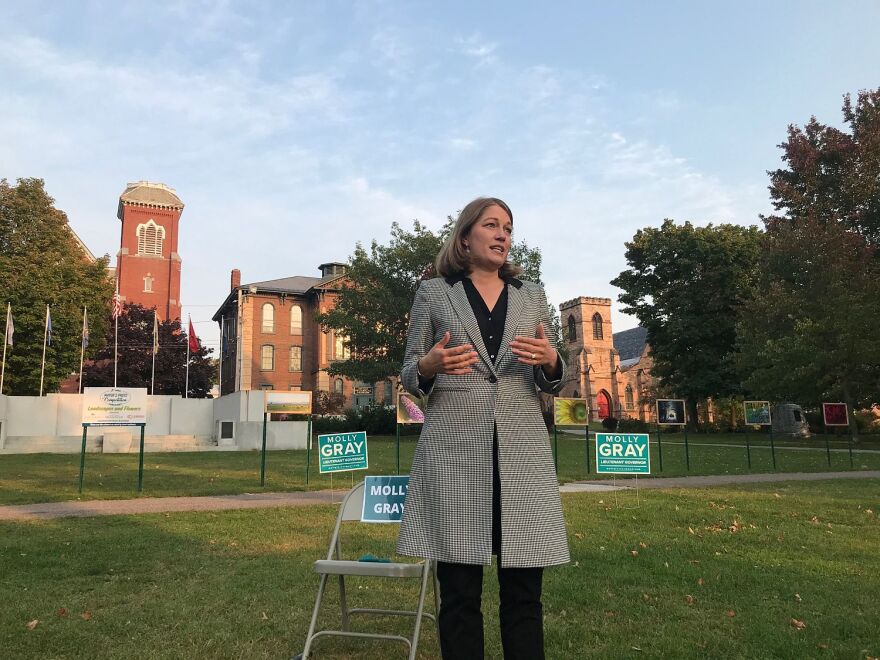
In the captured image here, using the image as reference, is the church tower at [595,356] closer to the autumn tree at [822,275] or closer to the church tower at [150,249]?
the autumn tree at [822,275]

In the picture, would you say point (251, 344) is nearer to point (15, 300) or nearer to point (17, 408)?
point (15, 300)

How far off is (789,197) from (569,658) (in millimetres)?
33903

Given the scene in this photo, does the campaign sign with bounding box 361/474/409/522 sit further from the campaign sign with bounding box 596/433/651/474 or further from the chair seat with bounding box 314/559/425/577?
the campaign sign with bounding box 596/433/651/474

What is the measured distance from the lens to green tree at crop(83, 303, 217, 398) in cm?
4719

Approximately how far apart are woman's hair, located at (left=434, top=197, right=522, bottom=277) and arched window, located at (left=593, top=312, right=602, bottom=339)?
6003 centimetres

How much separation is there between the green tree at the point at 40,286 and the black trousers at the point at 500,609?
3899 centimetres

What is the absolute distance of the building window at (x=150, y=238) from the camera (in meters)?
63.5

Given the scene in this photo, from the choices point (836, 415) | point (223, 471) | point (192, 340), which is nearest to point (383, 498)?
point (223, 471)

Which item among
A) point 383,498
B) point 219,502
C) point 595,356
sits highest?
point 595,356

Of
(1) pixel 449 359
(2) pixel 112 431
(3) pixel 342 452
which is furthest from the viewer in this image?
(2) pixel 112 431

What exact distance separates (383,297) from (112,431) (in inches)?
612

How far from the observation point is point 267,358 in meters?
55.5

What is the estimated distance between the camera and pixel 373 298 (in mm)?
36812

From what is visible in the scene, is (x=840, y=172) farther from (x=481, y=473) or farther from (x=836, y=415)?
(x=481, y=473)
